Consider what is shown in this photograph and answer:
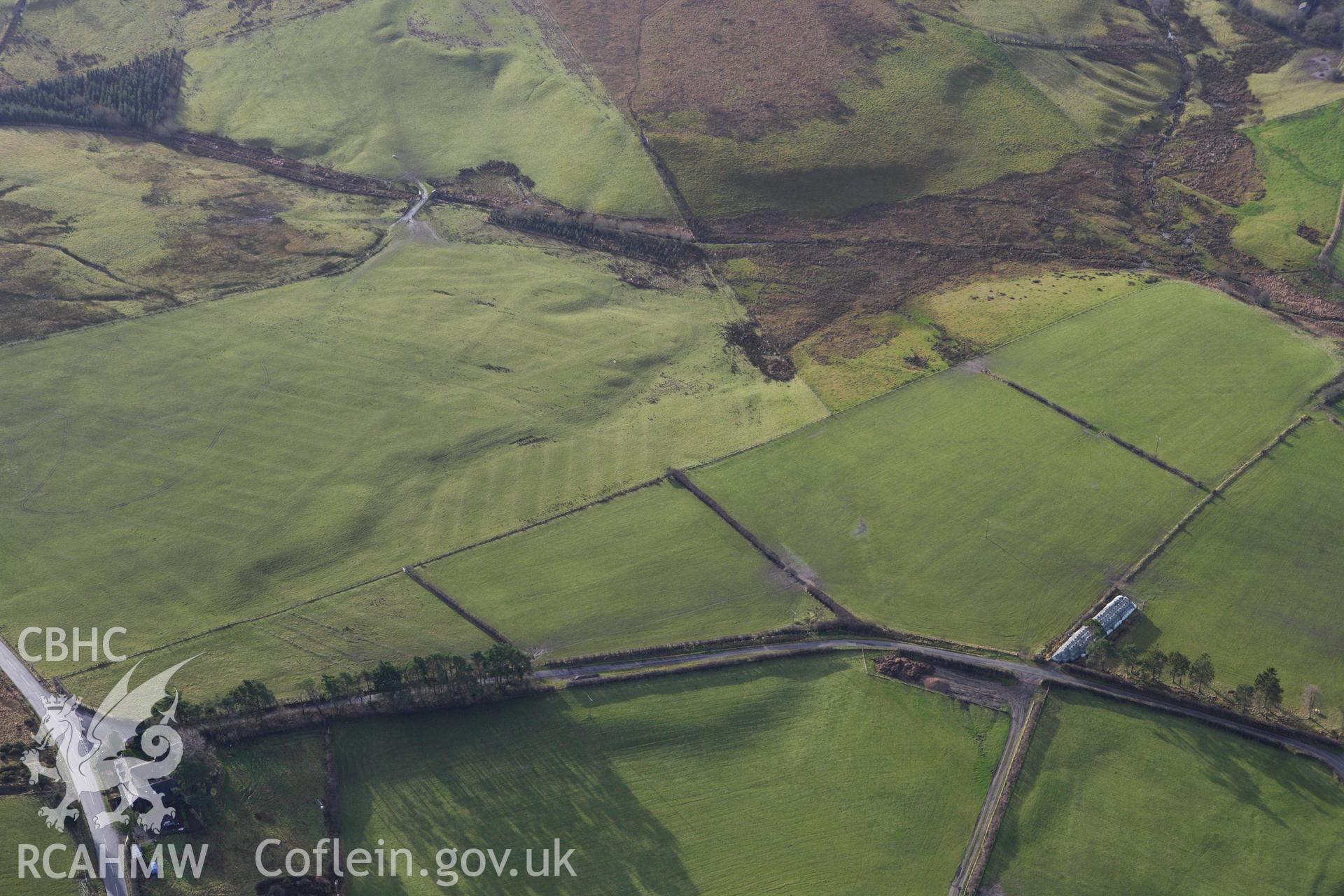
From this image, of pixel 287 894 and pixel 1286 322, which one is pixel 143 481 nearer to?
pixel 287 894

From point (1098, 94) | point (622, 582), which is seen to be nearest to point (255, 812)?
point (622, 582)

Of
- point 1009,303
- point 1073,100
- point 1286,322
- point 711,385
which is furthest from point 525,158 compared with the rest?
point 1286,322

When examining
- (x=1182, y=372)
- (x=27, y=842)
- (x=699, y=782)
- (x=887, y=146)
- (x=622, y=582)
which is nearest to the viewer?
(x=27, y=842)

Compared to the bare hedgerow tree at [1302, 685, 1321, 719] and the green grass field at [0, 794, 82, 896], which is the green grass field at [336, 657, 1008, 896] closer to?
the green grass field at [0, 794, 82, 896]

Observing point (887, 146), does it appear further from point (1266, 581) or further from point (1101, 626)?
point (1101, 626)

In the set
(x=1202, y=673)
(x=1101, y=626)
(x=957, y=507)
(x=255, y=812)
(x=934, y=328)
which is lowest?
(x=1202, y=673)

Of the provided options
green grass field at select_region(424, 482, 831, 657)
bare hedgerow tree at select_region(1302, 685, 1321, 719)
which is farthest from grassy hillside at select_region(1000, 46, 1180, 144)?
green grass field at select_region(424, 482, 831, 657)
